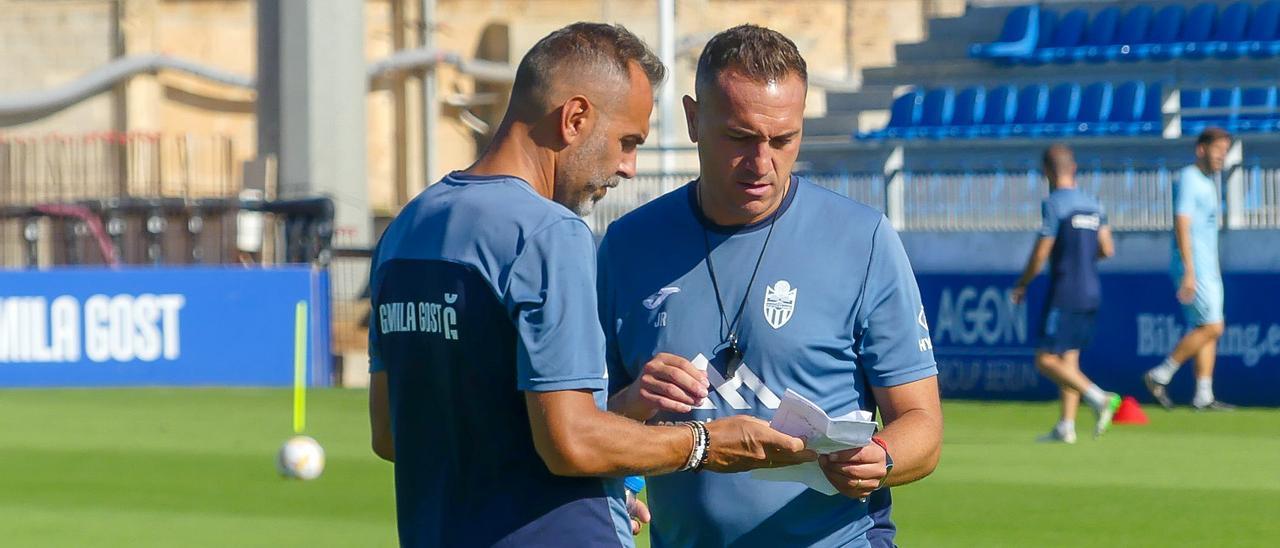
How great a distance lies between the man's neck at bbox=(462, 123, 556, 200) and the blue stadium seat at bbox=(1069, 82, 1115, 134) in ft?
82.0

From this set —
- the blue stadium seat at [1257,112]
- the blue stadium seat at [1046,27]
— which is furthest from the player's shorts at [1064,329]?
the blue stadium seat at [1046,27]

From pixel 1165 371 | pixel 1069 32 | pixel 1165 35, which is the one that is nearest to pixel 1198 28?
pixel 1165 35

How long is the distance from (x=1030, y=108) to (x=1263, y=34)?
3.61 metres

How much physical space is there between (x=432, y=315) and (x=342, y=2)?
27737 millimetres

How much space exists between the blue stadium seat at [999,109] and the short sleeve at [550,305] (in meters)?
25.7

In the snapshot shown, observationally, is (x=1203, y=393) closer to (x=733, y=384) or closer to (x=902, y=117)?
(x=902, y=117)

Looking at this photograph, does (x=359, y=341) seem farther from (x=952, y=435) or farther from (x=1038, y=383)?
(x=952, y=435)

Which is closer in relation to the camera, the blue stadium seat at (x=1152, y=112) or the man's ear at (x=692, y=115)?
the man's ear at (x=692, y=115)

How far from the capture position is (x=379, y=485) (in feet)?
43.0

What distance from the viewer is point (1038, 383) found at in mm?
20141

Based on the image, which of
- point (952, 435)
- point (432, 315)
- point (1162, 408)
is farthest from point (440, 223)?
point (1162, 408)

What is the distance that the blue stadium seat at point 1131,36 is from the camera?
3050cm

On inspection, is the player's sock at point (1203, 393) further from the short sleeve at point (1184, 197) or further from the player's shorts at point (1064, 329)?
the player's shorts at point (1064, 329)

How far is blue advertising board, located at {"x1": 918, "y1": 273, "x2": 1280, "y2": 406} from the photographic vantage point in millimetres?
19156
